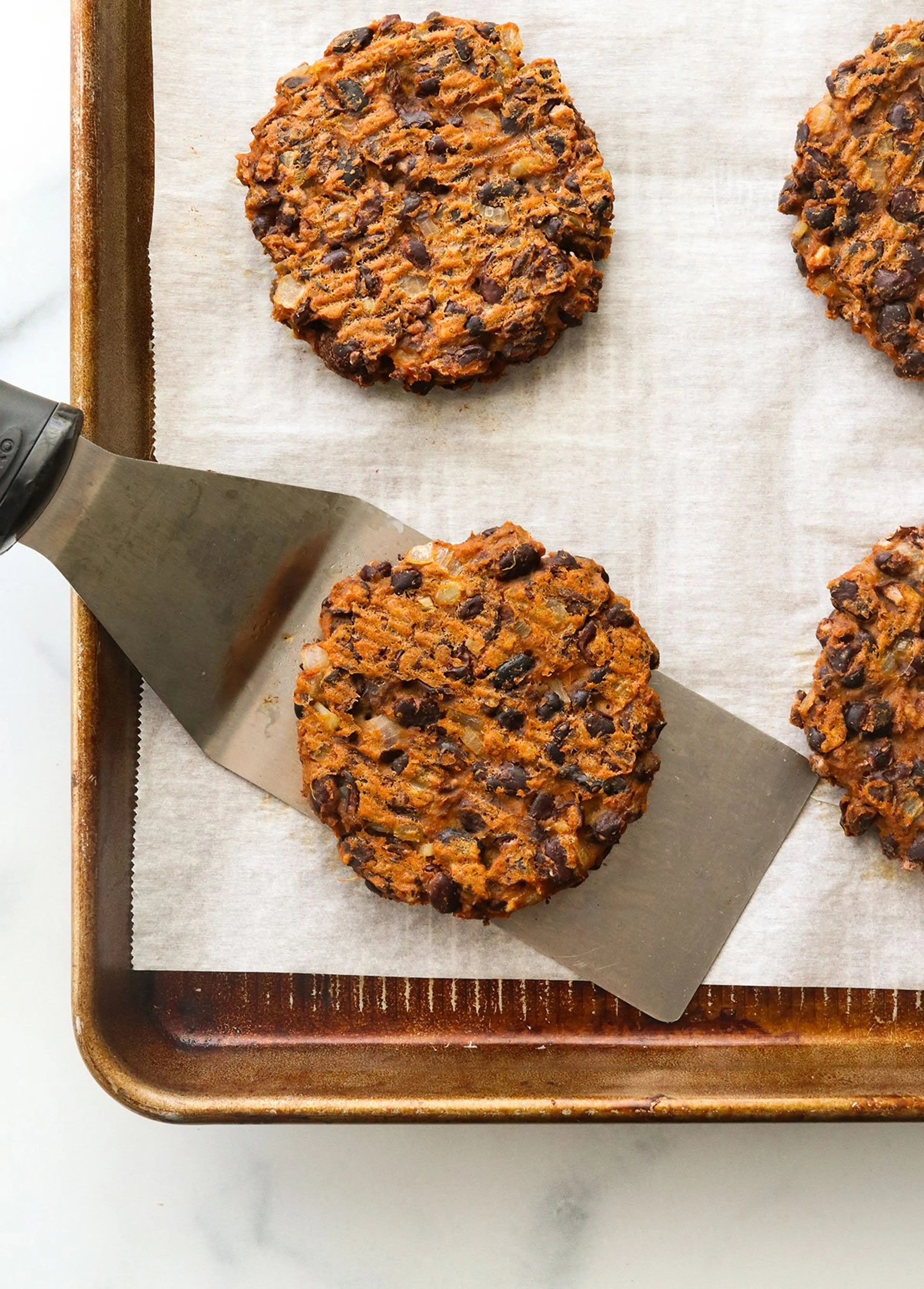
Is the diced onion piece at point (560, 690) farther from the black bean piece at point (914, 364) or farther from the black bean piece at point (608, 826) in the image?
the black bean piece at point (914, 364)

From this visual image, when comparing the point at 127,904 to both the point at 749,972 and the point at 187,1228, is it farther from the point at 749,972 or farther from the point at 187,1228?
the point at 749,972

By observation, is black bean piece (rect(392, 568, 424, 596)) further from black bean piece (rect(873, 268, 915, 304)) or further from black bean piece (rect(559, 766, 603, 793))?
black bean piece (rect(873, 268, 915, 304))

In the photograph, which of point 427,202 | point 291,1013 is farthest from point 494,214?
point 291,1013

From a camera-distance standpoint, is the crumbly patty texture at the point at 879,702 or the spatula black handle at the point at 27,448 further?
the crumbly patty texture at the point at 879,702

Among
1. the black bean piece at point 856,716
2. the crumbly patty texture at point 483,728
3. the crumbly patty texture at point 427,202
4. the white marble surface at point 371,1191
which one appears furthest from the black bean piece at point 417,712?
the white marble surface at point 371,1191

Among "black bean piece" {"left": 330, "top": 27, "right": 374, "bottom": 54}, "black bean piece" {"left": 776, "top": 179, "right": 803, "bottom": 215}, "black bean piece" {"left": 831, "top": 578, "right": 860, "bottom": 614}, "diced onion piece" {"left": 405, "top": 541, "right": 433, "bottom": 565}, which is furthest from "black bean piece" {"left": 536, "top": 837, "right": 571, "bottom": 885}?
"black bean piece" {"left": 330, "top": 27, "right": 374, "bottom": 54}

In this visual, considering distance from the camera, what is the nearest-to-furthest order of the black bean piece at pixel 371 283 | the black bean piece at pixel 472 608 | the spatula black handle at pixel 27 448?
the spatula black handle at pixel 27 448 → the black bean piece at pixel 472 608 → the black bean piece at pixel 371 283
